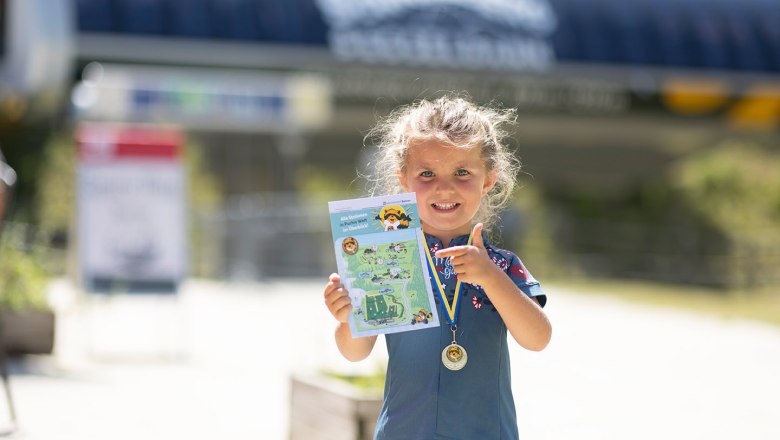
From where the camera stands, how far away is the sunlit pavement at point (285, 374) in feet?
22.8

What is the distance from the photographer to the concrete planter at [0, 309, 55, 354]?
29.0ft

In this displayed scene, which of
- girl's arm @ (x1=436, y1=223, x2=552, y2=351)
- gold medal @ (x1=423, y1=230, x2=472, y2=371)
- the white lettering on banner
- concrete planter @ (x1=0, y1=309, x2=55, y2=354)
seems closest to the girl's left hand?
girl's arm @ (x1=436, y1=223, x2=552, y2=351)

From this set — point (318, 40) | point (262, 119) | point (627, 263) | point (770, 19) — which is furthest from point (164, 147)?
point (770, 19)

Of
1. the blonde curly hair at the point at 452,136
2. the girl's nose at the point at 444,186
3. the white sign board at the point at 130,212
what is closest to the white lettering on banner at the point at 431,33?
the white sign board at the point at 130,212

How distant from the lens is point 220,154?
3066cm

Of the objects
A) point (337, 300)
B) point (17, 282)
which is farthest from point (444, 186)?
point (17, 282)

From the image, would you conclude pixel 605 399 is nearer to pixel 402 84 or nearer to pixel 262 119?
pixel 262 119

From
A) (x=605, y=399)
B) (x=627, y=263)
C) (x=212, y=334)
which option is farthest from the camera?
(x=627, y=263)

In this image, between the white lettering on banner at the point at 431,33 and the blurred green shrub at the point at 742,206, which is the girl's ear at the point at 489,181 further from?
the white lettering on banner at the point at 431,33

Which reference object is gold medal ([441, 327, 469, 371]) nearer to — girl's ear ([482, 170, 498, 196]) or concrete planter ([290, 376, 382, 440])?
girl's ear ([482, 170, 498, 196])

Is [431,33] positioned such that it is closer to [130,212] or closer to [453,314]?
[130,212]

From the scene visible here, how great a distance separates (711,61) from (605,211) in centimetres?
804

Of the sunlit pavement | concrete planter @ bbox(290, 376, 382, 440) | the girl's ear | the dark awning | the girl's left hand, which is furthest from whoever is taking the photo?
the dark awning

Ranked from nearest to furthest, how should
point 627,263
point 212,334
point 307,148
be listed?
point 212,334, point 627,263, point 307,148
